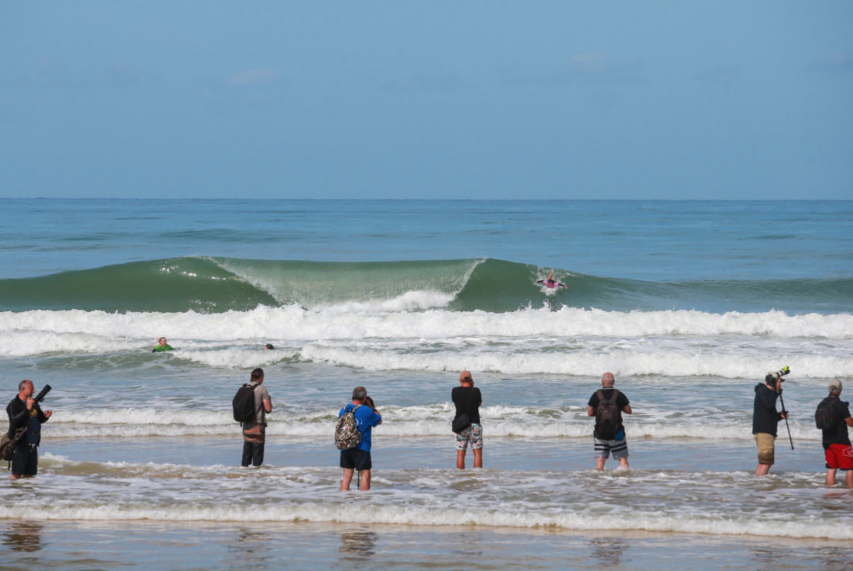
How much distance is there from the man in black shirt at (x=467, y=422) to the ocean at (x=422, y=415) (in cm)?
39

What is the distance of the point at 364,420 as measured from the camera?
390 inches

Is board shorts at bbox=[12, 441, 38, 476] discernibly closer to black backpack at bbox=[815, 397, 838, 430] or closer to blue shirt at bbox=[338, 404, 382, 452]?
blue shirt at bbox=[338, 404, 382, 452]

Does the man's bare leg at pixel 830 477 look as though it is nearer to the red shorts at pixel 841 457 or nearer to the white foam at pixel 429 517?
the red shorts at pixel 841 457

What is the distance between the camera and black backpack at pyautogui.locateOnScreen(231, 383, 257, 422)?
36.8 ft

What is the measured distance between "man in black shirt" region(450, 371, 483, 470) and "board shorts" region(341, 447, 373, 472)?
1.75m

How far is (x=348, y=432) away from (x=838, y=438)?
217 inches

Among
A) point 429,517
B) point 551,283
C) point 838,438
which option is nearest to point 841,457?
point 838,438

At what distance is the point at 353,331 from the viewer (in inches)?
990

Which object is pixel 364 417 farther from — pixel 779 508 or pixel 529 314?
pixel 529 314

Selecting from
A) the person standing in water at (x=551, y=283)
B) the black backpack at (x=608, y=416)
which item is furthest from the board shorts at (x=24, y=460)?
the person standing in water at (x=551, y=283)

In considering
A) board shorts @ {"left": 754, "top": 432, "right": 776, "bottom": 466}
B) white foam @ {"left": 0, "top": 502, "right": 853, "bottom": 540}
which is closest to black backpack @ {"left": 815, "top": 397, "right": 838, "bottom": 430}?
board shorts @ {"left": 754, "top": 432, "right": 776, "bottom": 466}

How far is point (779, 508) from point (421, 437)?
5830 millimetres

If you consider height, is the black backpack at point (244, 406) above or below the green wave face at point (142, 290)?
below

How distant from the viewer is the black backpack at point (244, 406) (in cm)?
1123
